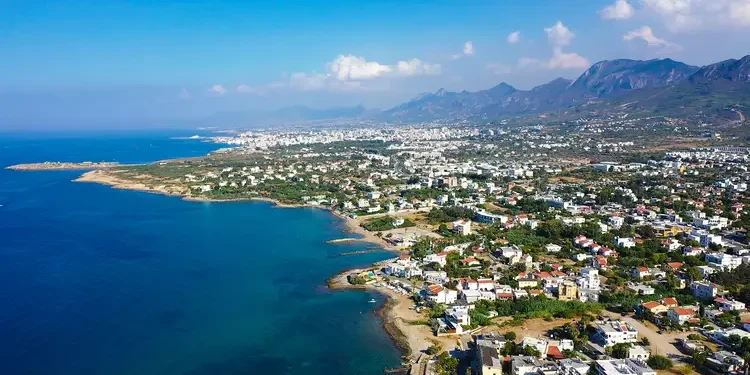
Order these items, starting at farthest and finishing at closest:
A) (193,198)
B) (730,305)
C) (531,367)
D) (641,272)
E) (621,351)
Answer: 1. (193,198)
2. (641,272)
3. (730,305)
4. (621,351)
5. (531,367)

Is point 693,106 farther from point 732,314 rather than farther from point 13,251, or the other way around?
point 13,251

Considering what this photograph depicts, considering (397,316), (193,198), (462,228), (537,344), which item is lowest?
(397,316)

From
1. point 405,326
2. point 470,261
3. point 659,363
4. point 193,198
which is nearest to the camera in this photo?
point 659,363

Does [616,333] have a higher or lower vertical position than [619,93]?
lower

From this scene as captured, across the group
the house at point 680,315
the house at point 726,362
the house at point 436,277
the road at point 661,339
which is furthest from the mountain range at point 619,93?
the house at point 726,362

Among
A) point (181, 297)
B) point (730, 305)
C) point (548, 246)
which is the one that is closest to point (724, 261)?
point (730, 305)

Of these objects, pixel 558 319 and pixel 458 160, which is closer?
pixel 558 319

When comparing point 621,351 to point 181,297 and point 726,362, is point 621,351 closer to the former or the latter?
point 726,362

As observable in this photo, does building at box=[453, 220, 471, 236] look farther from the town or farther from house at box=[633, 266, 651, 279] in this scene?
house at box=[633, 266, 651, 279]

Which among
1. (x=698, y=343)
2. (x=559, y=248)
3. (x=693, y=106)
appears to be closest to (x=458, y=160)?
(x=559, y=248)
